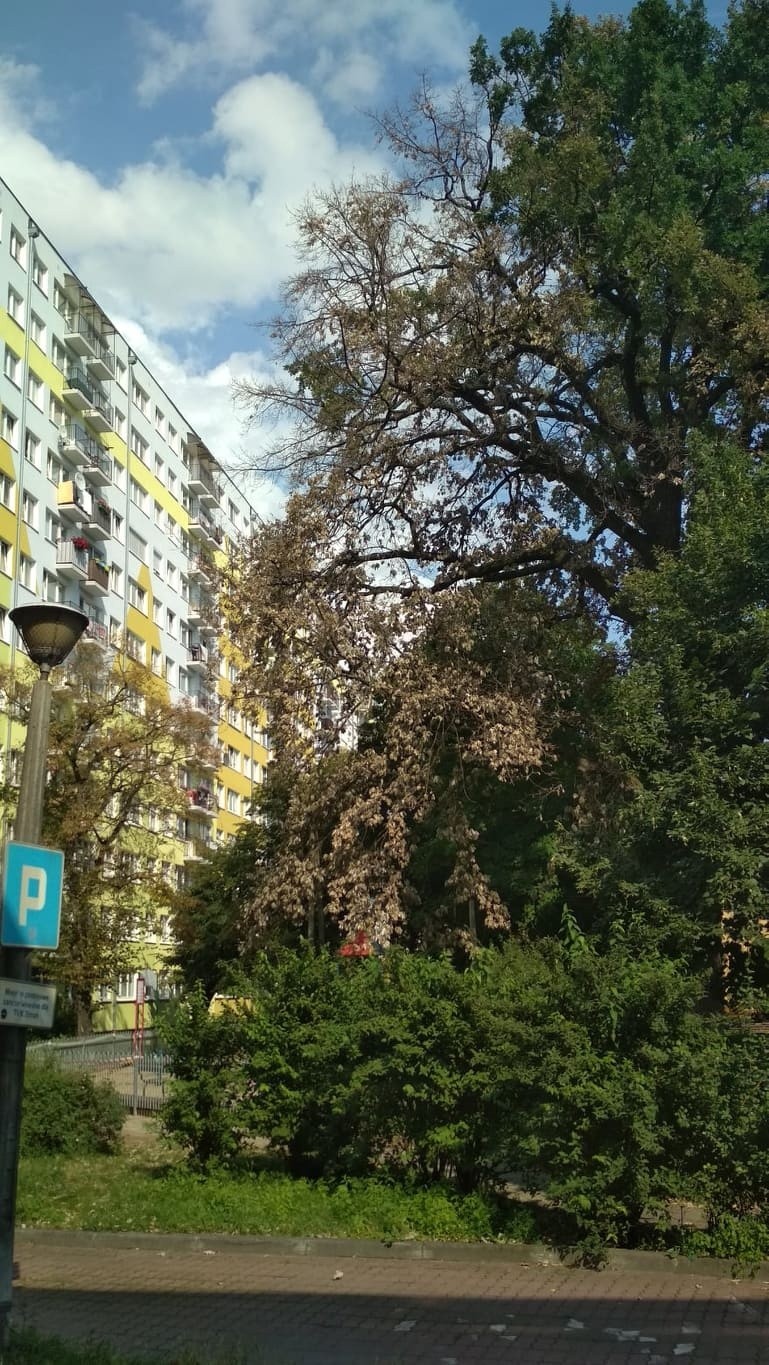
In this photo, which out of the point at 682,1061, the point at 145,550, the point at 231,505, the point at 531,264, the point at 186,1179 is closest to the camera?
the point at 682,1061

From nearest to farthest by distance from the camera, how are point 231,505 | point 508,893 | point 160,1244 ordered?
point 160,1244
point 508,893
point 231,505

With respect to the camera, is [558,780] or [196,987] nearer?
[196,987]

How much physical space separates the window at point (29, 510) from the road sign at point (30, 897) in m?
38.7

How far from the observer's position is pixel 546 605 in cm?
1919

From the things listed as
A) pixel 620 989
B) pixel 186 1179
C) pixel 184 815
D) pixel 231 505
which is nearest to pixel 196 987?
pixel 186 1179

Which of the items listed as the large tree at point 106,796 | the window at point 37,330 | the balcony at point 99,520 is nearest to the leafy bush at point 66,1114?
the large tree at point 106,796

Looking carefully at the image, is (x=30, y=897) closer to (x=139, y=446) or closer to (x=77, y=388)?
(x=77, y=388)

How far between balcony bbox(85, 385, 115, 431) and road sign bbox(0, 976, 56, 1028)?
148ft

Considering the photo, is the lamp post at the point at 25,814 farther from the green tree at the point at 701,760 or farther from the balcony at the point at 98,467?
the balcony at the point at 98,467

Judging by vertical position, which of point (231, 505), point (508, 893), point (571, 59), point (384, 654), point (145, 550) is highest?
point (231, 505)

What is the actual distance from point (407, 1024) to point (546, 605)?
943 centimetres

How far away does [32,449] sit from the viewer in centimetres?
4594

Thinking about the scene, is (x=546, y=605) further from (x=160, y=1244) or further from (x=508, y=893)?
(x=160, y=1244)

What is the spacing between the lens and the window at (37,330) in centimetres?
4603
